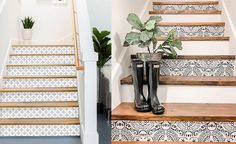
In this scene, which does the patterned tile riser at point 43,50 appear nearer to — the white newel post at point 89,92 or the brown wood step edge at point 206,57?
the white newel post at point 89,92

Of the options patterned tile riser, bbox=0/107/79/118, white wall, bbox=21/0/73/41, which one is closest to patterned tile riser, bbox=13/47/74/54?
white wall, bbox=21/0/73/41

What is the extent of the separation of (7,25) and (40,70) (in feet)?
3.17

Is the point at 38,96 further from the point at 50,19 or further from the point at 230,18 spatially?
the point at 230,18

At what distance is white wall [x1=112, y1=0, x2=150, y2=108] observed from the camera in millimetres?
2189

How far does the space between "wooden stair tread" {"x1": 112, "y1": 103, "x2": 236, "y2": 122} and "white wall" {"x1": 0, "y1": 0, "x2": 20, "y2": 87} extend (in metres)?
2.60

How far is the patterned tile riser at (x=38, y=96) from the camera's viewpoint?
3.76 m

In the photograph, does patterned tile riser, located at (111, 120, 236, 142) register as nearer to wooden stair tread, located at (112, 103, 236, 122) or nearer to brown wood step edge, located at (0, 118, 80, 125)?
wooden stair tread, located at (112, 103, 236, 122)

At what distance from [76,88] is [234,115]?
2.39m

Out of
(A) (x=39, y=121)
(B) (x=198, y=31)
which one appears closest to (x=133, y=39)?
(B) (x=198, y=31)

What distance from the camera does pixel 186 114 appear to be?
1.95m

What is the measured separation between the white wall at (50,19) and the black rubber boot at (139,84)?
3.70 metres

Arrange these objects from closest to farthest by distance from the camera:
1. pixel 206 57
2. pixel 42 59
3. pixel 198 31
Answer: pixel 206 57 → pixel 198 31 → pixel 42 59

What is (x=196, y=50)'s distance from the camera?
9.05ft

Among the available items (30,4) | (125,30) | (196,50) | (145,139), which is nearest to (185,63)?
(196,50)
